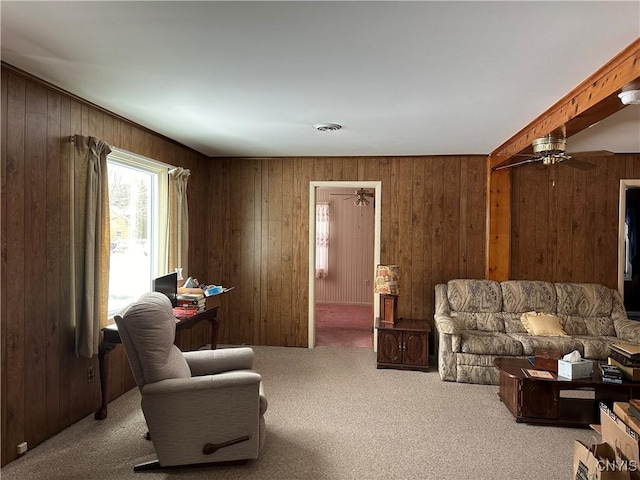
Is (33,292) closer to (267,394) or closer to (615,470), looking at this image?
(267,394)

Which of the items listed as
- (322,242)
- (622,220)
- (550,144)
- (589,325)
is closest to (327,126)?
(550,144)

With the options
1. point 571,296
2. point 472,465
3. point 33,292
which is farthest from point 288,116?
point 571,296

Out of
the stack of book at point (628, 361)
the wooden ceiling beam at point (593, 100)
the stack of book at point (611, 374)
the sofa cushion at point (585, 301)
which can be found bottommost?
the stack of book at point (611, 374)

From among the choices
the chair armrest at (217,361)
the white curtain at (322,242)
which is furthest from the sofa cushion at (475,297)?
the white curtain at (322,242)

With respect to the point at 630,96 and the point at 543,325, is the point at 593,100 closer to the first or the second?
the point at 630,96

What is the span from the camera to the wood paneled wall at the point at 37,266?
2650 millimetres

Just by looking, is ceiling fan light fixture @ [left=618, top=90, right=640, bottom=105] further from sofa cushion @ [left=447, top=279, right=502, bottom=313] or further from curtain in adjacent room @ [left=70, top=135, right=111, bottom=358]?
curtain in adjacent room @ [left=70, top=135, right=111, bottom=358]

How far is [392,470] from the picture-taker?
2.69 metres

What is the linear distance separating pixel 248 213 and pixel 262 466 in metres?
3.59

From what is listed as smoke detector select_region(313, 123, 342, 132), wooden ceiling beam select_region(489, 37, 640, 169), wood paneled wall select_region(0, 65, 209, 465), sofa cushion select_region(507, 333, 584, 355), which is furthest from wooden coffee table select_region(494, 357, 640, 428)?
wood paneled wall select_region(0, 65, 209, 465)

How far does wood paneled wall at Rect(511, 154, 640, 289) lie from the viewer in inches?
207

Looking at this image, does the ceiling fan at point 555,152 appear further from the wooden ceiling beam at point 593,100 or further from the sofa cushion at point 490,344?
the sofa cushion at point 490,344

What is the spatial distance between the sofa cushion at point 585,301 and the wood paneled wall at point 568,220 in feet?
1.63

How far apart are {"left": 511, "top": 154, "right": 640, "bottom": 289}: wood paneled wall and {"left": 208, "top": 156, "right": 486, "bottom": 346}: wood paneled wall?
54cm
